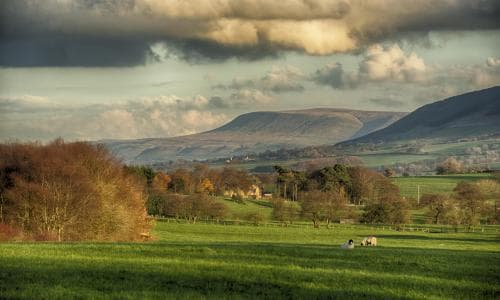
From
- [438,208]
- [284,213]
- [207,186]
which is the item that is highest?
[207,186]

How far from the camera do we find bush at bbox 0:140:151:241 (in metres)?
62.8

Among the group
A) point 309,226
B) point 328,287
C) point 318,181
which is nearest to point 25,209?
point 328,287

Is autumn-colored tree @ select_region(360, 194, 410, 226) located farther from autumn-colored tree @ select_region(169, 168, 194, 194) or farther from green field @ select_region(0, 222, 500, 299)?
green field @ select_region(0, 222, 500, 299)

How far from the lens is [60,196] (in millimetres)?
63625

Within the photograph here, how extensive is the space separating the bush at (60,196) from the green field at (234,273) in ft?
95.2

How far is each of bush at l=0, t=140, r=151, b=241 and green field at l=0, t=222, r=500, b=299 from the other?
95.2 ft

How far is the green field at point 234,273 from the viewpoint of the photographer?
72.2ft

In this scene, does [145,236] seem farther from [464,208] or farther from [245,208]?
[245,208]

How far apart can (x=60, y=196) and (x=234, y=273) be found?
4125 centimetres

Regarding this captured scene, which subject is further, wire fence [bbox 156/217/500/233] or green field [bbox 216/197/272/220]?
green field [bbox 216/197/272/220]

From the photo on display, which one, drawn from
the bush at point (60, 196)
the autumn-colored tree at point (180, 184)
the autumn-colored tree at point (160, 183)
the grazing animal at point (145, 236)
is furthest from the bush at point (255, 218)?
the bush at point (60, 196)

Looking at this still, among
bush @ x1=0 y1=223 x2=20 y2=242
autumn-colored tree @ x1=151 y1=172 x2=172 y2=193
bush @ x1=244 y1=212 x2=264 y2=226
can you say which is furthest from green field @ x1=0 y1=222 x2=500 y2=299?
autumn-colored tree @ x1=151 y1=172 x2=172 y2=193

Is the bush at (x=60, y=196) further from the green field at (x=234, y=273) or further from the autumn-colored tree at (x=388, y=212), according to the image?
the autumn-colored tree at (x=388, y=212)

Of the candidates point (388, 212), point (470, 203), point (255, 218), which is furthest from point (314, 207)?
point (470, 203)
